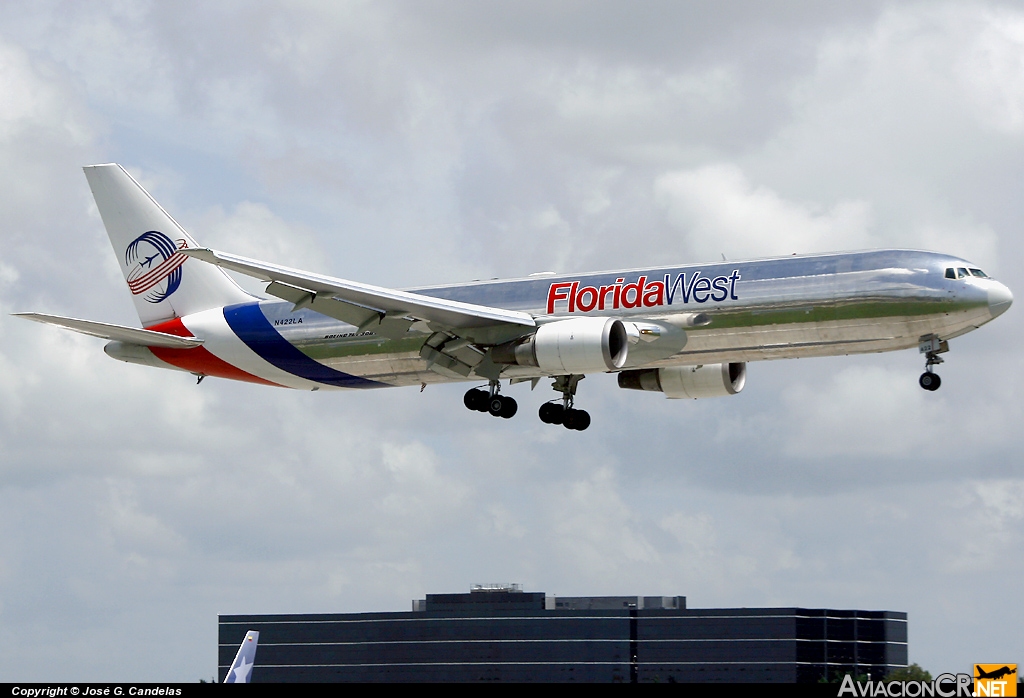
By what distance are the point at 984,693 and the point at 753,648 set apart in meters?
99.5

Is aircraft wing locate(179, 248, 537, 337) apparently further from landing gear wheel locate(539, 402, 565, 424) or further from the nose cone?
the nose cone

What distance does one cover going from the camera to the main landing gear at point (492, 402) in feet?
171

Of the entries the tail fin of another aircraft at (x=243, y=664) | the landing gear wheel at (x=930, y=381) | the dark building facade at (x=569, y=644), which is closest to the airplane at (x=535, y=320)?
the landing gear wheel at (x=930, y=381)

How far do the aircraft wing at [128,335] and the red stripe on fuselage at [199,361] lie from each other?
11.3 inches

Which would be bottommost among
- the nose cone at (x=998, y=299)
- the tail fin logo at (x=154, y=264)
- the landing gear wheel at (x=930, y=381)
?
the landing gear wheel at (x=930, y=381)

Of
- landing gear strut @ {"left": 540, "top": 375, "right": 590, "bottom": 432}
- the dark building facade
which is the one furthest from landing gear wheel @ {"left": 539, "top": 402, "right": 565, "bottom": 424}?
the dark building facade

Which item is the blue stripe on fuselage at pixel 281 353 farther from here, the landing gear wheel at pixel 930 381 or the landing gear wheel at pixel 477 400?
the landing gear wheel at pixel 930 381

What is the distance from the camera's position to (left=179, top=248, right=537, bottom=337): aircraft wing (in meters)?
46.0

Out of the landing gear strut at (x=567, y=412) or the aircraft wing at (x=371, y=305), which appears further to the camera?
the landing gear strut at (x=567, y=412)

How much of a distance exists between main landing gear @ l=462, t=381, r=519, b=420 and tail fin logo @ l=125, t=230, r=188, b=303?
1416 cm

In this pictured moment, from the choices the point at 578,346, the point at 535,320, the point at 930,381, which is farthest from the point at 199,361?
the point at 930,381

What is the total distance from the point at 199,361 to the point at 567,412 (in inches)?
589

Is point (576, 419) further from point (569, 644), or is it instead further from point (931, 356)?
point (569, 644)

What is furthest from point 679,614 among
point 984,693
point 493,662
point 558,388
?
point 984,693
